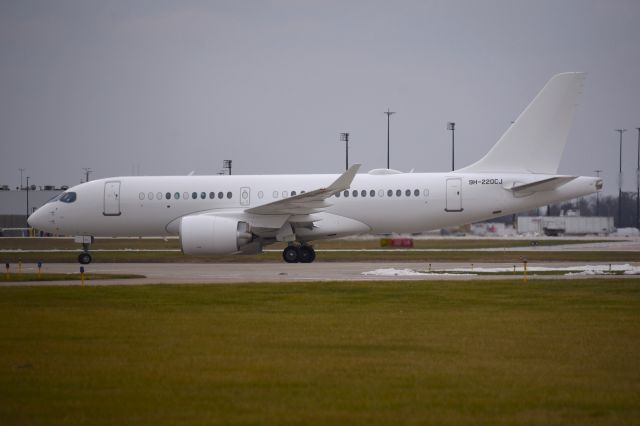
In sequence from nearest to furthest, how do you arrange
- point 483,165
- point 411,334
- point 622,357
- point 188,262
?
point 622,357 → point 411,334 → point 483,165 → point 188,262

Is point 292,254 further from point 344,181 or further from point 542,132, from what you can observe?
point 542,132

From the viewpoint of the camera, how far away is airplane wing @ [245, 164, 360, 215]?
30688mm

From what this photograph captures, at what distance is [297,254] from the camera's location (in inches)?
1318

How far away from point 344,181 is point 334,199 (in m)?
2.81

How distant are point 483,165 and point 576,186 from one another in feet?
11.5

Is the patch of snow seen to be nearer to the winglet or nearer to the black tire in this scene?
the winglet

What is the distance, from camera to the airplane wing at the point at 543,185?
1228 inches

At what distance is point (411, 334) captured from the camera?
13469 mm

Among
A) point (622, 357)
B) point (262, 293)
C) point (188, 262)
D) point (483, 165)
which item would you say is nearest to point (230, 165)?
point (188, 262)

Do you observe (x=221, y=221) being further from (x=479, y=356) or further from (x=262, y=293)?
(x=479, y=356)

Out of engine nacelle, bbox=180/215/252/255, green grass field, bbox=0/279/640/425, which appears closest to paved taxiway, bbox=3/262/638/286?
engine nacelle, bbox=180/215/252/255

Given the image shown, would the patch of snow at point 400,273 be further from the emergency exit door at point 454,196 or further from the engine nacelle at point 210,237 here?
the emergency exit door at point 454,196

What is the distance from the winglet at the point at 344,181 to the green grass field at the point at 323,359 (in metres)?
11.1

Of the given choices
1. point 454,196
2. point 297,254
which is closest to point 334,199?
point 297,254
